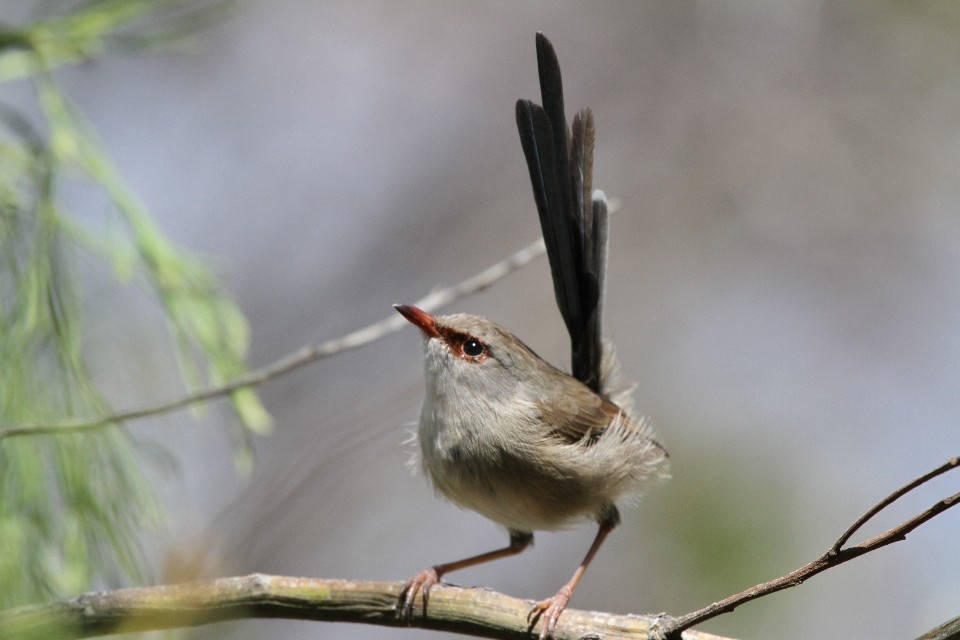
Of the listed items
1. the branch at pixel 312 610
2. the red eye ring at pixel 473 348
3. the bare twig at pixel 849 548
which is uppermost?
the red eye ring at pixel 473 348

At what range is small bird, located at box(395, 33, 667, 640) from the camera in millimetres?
3166

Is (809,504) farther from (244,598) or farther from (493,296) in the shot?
(244,598)

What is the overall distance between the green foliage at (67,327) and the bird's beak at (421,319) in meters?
0.58

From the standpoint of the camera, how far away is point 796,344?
311 inches

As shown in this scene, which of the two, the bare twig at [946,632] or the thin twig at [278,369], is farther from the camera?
the thin twig at [278,369]

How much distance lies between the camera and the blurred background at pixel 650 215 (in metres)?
6.75

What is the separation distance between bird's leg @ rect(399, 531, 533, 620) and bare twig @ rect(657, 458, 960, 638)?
76cm

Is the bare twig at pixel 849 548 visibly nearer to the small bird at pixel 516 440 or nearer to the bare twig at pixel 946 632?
the bare twig at pixel 946 632

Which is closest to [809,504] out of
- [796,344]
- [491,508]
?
[796,344]

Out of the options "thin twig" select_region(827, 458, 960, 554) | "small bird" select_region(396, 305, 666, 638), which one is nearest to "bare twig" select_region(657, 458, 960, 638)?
"thin twig" select_region(827, 458, 960, 554)

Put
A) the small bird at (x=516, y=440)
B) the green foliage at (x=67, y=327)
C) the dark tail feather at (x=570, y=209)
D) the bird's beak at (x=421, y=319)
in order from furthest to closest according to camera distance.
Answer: the bird's beak at (x=421, y=319) < the small bird at (x=516, y=440) < the dark tail feather at (x=570, y=209) < the green foliage at (x=67, y=327)

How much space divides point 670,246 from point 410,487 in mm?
3521

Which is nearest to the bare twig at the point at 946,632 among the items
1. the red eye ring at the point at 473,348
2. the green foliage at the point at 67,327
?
the green foliage at the point at 67,327

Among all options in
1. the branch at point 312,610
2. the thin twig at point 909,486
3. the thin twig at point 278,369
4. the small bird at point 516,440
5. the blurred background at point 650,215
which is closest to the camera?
the thin twig at point 909,486
